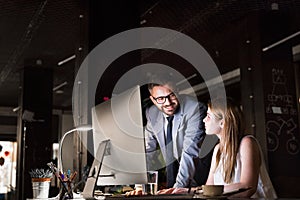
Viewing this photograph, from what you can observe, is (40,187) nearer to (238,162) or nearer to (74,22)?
(238,162)

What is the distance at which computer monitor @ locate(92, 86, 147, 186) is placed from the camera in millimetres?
1889

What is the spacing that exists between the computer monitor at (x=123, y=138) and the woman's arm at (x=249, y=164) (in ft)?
1.87

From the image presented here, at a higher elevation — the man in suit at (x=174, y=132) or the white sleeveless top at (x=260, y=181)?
the man in suit at (x=174, y=132)

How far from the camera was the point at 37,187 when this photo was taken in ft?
8.29

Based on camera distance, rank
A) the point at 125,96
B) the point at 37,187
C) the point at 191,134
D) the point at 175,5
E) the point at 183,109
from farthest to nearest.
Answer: the point at 175,5
the point at 191,134
the point at 183,109
the point at 37,187
the point at 125,96

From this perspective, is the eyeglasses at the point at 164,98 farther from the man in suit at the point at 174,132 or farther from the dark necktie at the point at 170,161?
the dark necktie at the point at 170,161

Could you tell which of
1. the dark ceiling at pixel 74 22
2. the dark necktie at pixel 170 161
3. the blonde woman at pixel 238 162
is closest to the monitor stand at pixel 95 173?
the blonde woman at pixel 238 162

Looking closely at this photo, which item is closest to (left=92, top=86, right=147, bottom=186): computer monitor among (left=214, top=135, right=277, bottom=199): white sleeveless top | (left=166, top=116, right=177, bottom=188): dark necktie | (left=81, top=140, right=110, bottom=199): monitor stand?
(left=81, top=140, right=110, bottom=199): monitor stand

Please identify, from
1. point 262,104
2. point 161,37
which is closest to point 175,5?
point 161,37

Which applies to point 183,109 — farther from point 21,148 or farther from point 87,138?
point 21,148

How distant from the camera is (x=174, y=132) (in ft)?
10.3

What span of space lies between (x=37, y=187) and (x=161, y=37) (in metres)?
2.45

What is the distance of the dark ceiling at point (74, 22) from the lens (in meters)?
4.06

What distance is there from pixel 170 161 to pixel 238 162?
3.08 feet
